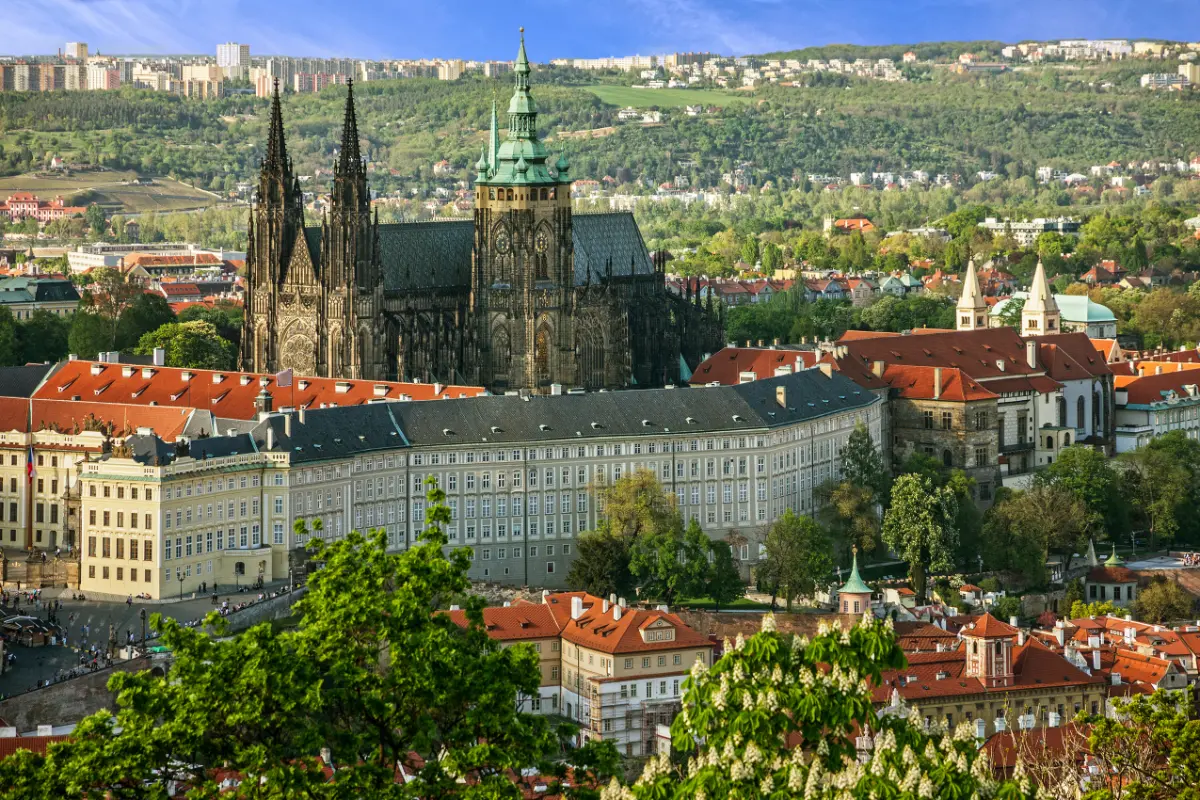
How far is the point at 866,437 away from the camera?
150 metres

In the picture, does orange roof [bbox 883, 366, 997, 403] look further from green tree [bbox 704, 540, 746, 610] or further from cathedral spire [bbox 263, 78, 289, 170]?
cathedral spire [bbox 263, 78, 289, 170]

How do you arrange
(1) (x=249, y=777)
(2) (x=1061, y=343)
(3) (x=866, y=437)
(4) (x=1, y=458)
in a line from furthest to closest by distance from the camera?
(2) (x=1061, y=343) → (3) (x=866, y=437) → (4) (x=1, y=458) → (1) (x=249, y=777)

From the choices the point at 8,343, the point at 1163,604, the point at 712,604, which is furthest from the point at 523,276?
the point at 1163,604

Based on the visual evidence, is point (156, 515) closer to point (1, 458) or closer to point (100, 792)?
point (1, 458)

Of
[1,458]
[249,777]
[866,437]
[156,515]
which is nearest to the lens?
[249,777]

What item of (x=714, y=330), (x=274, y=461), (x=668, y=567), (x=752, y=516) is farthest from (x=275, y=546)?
(x=714, y=330)

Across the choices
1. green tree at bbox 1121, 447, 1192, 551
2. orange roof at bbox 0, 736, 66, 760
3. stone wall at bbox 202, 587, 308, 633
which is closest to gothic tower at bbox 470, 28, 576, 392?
green tree at bbox 1121, 447, 1192, 551

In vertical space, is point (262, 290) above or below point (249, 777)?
above

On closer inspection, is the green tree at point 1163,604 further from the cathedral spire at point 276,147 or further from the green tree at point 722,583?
the cathedral spire at point 276,147

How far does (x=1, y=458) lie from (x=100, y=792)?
260ft

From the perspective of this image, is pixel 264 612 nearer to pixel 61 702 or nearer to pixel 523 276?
pixel 61 702

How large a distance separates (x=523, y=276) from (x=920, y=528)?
33.2 m

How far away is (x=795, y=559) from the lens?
130 m

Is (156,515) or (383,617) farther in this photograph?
(156,515)
